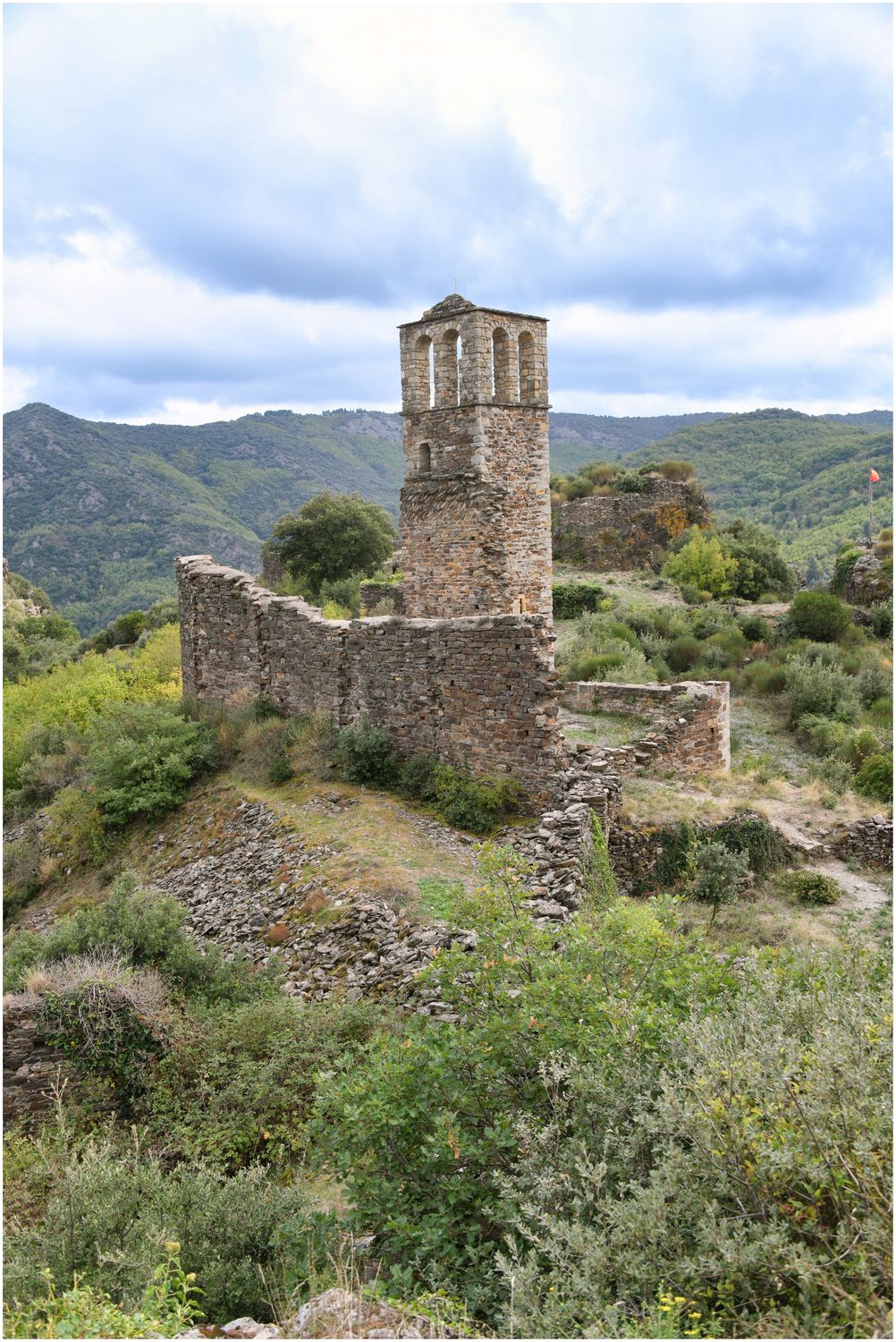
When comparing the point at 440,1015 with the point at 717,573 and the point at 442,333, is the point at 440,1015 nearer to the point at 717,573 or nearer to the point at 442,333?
the point at 442,333

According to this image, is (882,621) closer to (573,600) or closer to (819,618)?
(819,618)

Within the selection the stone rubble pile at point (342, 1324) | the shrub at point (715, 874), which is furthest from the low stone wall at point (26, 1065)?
the shrub at point (715, 874)

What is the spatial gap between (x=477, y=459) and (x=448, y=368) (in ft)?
5.18

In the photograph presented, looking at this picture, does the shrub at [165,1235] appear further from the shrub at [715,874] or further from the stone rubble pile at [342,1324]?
the shrub at [715,874]

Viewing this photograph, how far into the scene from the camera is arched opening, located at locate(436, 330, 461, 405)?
14.0m

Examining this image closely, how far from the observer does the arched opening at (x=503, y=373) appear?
13.9 meters

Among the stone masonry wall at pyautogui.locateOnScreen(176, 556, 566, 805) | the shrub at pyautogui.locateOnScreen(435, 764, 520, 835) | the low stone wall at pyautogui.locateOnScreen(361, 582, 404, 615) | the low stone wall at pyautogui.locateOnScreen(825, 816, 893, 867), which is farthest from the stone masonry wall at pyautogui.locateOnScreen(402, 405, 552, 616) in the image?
the low stone wall at pyautogui.locateOnScreen(361, 582, 404, 615)

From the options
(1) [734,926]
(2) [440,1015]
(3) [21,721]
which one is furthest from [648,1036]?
(3) [21,721]

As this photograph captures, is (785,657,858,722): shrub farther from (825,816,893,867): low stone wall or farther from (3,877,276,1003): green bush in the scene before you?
(3,877,276,1003): green bush

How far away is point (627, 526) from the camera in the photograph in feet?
111

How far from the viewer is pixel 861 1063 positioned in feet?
9.80

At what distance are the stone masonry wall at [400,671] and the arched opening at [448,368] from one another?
4329 millimetres

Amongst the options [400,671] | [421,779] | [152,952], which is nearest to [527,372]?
[400,671]

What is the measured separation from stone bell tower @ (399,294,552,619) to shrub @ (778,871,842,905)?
6.13 m
